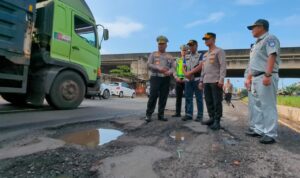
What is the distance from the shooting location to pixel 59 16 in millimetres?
6500

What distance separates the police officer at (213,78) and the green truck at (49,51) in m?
3.68

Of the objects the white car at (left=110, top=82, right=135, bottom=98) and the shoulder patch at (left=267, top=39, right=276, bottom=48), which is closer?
the shoulder patch at (left=267, top=39, right=276, bottom=48)

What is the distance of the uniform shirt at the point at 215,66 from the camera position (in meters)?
4.57

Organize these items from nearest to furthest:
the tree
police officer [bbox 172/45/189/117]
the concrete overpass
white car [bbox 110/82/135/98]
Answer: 1. police officer [bbox 172/45/189/117]
2. white car [bbox 110/82/135/98]
3. the concrete overpass
4. the tree

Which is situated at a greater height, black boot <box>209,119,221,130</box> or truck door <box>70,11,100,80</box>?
truck door <box>70,11,100,80</box>

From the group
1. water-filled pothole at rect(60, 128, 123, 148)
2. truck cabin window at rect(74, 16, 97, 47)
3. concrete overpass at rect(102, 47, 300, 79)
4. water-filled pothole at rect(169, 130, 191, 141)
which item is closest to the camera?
water-filled pothole at rect(60, 128, 123, 148)

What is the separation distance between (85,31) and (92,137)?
15.3 ft

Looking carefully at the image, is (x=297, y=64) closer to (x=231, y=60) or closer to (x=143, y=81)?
(x=231, y=60)

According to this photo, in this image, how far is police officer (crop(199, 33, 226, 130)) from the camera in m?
4.52

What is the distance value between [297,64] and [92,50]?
1172 inches

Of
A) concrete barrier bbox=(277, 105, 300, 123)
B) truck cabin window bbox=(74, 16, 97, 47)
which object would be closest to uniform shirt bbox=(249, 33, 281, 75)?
truck cabin window bbox=(74, 16, 97, 47)

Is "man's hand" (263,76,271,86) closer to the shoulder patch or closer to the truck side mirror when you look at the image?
the shoulder patch

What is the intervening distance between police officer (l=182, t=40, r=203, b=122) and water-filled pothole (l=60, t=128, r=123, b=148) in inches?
76.3

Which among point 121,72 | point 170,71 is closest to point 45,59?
point 170,71
